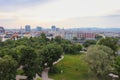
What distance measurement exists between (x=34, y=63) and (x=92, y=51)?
393 inches

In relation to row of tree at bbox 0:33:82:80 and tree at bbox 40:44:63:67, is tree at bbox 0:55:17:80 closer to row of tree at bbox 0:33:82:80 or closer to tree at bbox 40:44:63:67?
row of tree at bbox 0:33:82:80

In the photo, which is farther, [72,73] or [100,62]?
[72,73]

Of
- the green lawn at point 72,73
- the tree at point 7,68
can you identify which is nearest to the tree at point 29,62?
the tree at point 7,68

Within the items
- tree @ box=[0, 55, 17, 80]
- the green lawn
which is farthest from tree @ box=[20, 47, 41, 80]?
the green lawn

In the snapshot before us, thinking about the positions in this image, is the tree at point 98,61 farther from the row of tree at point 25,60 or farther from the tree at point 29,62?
the tree at point 29,62

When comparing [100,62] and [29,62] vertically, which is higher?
[29,62]

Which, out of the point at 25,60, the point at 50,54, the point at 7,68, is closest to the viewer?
the point at 7,68

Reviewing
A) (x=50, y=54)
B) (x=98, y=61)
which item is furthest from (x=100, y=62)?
(x=50, y=54)

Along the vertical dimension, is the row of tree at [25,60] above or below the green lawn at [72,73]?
above

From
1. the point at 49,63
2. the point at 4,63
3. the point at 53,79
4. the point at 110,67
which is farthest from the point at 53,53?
the point at 4,63

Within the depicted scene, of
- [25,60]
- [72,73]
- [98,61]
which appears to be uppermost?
[25,60]

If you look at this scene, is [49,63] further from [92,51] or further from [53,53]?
Result: [92,51]

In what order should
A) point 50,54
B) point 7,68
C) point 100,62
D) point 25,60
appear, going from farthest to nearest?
point 50,54 < point 100,62 < point 25,60 < point 7,68

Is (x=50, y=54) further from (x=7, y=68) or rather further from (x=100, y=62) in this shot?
(x=7, y=68)
